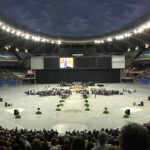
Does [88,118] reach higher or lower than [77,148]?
lower

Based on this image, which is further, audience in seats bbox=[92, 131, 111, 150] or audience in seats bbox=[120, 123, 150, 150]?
audience in seats bbox=[92, 131, 111, 150]

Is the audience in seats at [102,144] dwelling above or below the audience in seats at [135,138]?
below

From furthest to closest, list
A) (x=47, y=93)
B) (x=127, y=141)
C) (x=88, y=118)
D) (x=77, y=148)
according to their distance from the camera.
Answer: (x=47, y=93) → (x=88, y=118) → (x=77, y=148) → (x=127, y=141)

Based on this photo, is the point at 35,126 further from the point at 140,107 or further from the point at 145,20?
the point at 145,20

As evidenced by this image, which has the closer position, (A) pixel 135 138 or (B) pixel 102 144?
(A) pixel 135 138

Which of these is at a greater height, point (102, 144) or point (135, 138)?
point (135, 138)

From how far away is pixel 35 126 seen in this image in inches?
762

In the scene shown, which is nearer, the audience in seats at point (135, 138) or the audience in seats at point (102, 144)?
the audience in seats at point (135, 138)

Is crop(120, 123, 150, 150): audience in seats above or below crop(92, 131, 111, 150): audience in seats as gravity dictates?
above

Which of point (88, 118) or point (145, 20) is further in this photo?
point (145, 20)

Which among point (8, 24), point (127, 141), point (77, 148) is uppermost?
point (8, 24)

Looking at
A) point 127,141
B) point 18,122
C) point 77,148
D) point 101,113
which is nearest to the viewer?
point 127,141

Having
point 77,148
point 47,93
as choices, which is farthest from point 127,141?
point 47,93

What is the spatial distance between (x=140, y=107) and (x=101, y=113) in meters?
6.77
